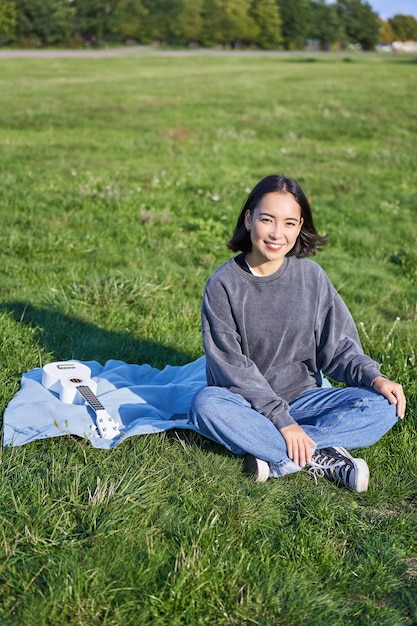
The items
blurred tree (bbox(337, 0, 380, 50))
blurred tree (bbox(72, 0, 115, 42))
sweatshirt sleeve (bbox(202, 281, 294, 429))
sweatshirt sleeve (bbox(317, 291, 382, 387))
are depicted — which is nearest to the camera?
sweatshirt sleeve (bbox(202, 281, 294, 429))

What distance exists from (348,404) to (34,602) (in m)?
2.03

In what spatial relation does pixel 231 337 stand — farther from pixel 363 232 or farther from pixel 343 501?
pixel 363 232

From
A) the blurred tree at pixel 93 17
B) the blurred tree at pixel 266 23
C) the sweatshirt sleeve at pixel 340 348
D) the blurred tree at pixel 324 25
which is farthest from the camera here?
the blurred tree at pixel 324 25

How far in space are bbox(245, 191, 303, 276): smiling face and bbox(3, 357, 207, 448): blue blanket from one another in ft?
3.51

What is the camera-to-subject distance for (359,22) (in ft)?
374

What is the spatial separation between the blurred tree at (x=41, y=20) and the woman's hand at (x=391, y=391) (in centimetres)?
6846

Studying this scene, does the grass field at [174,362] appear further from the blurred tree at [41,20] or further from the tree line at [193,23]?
the tree line at [193,23]

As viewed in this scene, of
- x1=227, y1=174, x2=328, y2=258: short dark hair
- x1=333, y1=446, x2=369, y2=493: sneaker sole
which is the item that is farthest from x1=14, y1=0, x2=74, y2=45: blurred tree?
x1=333, y1=446, x2=369, y2=493: sneaker sole

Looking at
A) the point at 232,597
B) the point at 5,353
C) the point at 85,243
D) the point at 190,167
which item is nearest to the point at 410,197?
the point at 190,167

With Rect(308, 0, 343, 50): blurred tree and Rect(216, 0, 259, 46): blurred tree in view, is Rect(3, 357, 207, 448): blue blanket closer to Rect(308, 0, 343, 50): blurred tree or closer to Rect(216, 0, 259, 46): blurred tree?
Rect(216, 0, 259, 46): blurred tree

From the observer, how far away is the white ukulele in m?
4.59

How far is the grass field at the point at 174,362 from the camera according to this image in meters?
3.09

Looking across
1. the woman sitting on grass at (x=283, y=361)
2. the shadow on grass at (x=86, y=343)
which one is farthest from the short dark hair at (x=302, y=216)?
the shadow on grass at (x=86, y=343)

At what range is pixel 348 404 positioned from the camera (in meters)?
4.23
